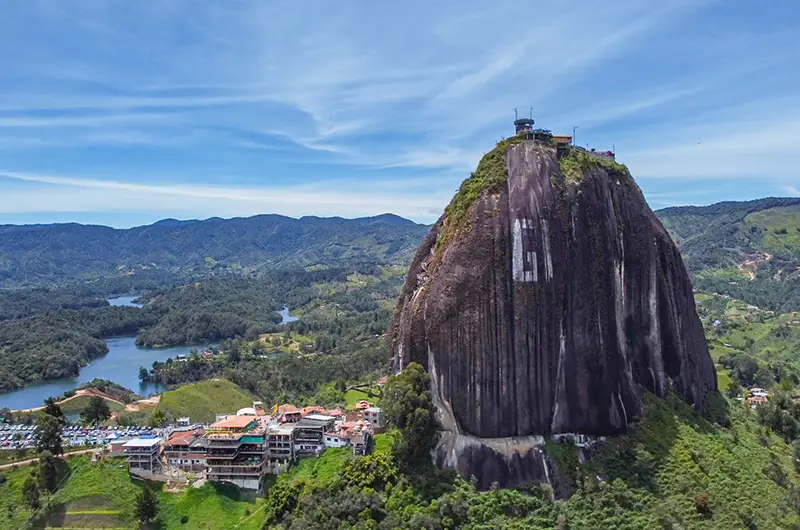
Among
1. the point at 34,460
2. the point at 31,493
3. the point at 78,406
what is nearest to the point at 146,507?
the point at 31,493

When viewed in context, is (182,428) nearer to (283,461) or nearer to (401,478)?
Answer: (283,461)

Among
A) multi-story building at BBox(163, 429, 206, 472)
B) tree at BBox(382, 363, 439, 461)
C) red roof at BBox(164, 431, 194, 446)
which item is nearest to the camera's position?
tree at BBox(382, 363, 439, 461)

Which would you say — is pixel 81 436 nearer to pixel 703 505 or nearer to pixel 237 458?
pixel 237 458

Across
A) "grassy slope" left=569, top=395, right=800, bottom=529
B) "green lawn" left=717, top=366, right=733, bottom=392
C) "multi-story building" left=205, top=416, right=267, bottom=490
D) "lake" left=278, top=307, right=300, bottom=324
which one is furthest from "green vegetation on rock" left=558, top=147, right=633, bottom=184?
"lake" left=278, top=307, right=300, bottom=324

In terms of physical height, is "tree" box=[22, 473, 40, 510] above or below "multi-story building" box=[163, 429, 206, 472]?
below

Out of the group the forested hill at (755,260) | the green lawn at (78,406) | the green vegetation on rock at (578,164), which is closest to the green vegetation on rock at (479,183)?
the green vegetation on rock at (578,164)

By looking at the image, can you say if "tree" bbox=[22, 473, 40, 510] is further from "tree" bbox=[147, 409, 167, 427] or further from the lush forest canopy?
"tree" bbox=[147, 409, 167, 427]

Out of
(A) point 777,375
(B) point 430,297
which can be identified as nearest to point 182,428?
(B) point 430,297

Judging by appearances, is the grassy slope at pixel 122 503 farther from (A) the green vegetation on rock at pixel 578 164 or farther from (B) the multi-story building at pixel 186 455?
(A) the green vegetation on rock at pixel 578 164
